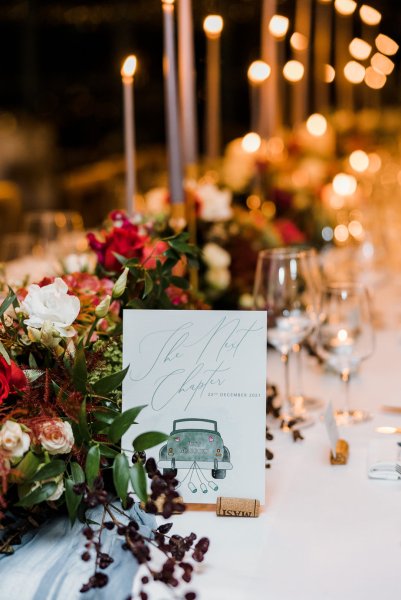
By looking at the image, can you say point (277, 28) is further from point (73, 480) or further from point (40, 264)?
point (73, 480)

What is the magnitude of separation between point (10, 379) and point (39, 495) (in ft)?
0.48

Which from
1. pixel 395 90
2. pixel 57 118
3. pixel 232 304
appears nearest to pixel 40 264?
pixel 232 304

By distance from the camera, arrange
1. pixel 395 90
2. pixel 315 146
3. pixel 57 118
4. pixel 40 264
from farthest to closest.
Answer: pixel 395 90 < pixel 57 118 < pixel 315 146 < pixel 40 264

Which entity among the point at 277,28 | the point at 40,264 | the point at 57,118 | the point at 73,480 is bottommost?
the point at 73,480

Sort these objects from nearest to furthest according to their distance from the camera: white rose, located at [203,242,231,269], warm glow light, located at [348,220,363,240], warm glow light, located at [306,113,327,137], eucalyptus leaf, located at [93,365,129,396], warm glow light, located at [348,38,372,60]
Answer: eucalyptus leaf, located at [93,365,129,396] → white rose, located at [203,242,231,269] → warm glow light, located at [348,220,363,240] → warm glow light, located at [306,113,327,137] → warm glow light, located at [348,38,372,60]

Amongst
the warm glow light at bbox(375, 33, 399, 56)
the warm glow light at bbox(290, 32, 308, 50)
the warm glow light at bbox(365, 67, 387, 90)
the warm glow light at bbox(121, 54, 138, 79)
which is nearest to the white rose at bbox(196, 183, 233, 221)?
the warm glow light at bbox(121, 54, 138, 79)

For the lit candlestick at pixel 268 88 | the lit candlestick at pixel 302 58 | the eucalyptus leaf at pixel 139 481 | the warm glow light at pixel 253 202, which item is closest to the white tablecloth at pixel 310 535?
the eucalyptus leaf at pixel 139 481

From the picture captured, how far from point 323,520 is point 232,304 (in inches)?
39.7

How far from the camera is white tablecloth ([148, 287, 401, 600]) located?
0.92 m

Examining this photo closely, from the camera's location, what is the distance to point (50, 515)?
1.07m

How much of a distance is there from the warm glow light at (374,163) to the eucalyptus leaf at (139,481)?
124 inches

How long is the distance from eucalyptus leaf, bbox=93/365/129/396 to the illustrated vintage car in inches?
4.0

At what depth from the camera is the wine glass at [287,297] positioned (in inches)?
56.1

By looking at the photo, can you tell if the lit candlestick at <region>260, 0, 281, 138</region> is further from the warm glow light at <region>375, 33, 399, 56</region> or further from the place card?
the warm glow light at <region>375, 33, 399, 56</region>
